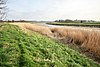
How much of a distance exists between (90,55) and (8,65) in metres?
6.77

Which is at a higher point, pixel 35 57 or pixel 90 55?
pixel 35 57

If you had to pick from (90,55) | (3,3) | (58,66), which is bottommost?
(90,55)

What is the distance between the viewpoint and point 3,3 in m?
14.1

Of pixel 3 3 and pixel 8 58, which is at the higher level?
pixel 3 3

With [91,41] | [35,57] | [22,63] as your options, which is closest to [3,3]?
[91,41]

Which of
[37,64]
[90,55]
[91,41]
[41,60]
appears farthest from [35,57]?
[91,41]

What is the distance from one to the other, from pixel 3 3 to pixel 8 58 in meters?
8.31

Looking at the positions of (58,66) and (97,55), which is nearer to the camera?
(58,66)

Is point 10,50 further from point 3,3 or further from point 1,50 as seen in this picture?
point 3,3

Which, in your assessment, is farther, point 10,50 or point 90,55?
point 90,55

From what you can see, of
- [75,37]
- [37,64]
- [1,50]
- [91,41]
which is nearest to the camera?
[37,64]

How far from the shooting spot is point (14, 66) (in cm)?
593

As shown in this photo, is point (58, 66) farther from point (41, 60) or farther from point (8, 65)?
point (8, 65)

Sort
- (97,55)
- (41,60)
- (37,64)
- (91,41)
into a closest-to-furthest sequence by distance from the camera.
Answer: (37,64) < (41,60) < (97,55) < (91,41)
